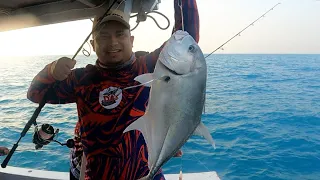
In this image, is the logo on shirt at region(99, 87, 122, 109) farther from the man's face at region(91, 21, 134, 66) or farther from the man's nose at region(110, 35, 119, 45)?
the man's nose at region(110, 35, 119, 45)

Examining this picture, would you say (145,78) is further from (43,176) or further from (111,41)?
(43,176)

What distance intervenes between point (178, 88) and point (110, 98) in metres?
0.88

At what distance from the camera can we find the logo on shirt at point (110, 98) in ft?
6.42

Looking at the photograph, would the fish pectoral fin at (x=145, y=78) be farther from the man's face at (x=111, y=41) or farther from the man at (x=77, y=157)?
the man at (x=77, y=157)

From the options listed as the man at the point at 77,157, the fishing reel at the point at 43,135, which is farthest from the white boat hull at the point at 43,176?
the man at the point at 77,157

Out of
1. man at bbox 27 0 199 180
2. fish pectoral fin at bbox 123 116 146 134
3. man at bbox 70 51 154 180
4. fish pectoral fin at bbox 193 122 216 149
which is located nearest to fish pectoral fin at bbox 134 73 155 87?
fish pectoral fin at bbox 123 116 146 134

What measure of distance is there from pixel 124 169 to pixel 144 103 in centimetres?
51

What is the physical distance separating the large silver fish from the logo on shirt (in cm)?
71

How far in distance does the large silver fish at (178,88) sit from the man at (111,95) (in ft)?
2.12

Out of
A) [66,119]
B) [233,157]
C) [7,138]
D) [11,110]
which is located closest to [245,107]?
[233,157]

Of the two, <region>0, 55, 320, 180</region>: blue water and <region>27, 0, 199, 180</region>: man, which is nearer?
<region>27, 0, 199, 180</region>: man

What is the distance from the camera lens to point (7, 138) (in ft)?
32.3

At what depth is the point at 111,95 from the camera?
197cm

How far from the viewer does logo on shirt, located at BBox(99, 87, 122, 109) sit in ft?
6.42
